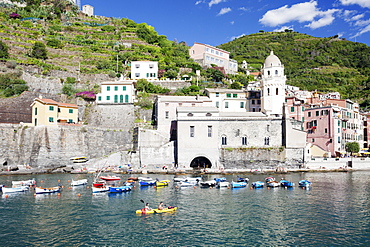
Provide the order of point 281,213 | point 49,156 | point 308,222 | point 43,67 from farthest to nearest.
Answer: point 43,67
point 49,156
point 281,213
point 308,222

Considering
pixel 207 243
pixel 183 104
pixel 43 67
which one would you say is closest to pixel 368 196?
pixel 207 243

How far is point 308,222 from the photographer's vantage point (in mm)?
26109

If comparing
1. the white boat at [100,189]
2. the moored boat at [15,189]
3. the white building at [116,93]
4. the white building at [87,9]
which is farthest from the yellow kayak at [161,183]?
the white building at [87,9]

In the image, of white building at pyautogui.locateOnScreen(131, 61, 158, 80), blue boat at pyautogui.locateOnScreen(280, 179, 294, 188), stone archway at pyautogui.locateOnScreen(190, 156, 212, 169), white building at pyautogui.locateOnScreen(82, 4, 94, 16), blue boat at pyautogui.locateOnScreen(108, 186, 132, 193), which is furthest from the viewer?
white building at pyautogui.locateOnScreen(82, 4, 94, 16)

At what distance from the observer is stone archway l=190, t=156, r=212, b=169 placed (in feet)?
181

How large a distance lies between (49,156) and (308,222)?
4210 cm

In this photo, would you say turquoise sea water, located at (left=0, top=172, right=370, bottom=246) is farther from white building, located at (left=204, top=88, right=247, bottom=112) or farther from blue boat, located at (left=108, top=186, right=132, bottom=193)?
white building, located at (left=204, top=88, right=247, bottom=112)

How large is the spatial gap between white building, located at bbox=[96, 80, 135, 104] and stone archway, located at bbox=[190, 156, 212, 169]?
18.2 meters

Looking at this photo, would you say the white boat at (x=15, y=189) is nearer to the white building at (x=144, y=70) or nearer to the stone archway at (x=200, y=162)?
the stone archway at (x=200, y=162)

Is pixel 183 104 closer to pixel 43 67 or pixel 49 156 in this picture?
pixel 49 156

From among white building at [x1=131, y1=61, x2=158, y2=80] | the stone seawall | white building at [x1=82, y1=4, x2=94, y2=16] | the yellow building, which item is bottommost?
the stone seawall

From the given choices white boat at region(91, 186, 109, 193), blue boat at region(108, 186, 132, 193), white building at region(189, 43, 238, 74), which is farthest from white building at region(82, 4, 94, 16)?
blue boat at region(108, 186, 132, 193)

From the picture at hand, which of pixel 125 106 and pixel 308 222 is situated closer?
pixel 308 222

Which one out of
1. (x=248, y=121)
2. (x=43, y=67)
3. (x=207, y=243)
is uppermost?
(x=43, y=67)
